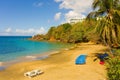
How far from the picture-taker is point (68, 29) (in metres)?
89.2

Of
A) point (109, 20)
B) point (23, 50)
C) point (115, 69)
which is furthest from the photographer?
point (23, 50)

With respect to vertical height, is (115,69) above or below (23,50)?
above

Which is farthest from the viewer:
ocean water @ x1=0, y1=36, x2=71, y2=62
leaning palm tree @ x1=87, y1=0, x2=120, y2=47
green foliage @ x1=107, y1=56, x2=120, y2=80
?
ocean water @ x1=0, y1=36, x2=71, y2=62

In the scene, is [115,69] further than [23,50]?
No

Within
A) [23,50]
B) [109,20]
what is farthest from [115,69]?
[23,50]

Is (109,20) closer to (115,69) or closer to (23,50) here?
(115,69)

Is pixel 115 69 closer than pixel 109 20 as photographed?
Yes

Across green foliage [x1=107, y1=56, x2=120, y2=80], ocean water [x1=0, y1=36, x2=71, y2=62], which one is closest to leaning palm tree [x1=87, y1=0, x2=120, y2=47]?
green foliage [x1=107, y1=56, x2=120, y2=80]

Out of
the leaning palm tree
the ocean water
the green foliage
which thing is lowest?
the ocean water

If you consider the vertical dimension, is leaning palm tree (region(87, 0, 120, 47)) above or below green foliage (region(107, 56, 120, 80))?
above

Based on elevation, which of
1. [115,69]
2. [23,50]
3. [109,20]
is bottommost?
[23,50]

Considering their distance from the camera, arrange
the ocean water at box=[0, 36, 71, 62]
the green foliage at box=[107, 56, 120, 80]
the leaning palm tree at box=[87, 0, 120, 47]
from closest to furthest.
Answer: the green foliage at box=[107, 56, 120, 80], the leaning palm tree at box=[87, 0, 120, 47], the ocean water at box=[0, 36, 71, 62]

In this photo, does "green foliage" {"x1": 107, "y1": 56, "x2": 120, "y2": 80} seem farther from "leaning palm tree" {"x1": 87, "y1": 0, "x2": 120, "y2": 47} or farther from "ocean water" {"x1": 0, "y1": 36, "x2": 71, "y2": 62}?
"ocean water" {"x1": 0, "y1": 36, "x2": 71, "y2": 62}

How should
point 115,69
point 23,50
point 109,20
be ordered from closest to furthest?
point 115,69, point 109,20, point 23,50
